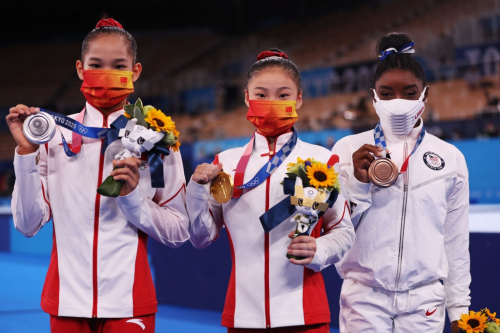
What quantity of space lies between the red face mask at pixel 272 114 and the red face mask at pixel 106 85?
539 mm

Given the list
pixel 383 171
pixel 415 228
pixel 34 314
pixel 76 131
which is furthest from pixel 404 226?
pixel 34 314

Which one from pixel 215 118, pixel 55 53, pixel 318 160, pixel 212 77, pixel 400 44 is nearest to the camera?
pixel 318 160

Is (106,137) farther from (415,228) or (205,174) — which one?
(415,228)

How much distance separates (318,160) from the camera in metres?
2.57

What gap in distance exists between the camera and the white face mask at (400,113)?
2.80 metres

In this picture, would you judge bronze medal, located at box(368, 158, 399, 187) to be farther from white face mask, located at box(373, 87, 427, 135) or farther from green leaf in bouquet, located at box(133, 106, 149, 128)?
green leaf in bouquet, located at box(133, 106, 149, 128)

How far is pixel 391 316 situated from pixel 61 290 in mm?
1452

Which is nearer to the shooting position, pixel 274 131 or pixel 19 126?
pixel 19 126

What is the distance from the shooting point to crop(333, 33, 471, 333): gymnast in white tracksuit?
9.09 ft

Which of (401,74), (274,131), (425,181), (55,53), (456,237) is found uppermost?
Answer: (55,53)

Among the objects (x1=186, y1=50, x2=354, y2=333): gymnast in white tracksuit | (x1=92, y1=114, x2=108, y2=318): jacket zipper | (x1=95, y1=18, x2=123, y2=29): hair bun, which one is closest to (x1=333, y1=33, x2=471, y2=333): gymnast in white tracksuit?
(x1=186, y1=50, x2=354, y2=333): gymnast in white tracksuit

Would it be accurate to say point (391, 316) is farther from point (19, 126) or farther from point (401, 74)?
point (19, 126)

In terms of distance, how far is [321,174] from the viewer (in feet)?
7.80

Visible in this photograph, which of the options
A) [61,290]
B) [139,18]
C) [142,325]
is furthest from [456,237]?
[139,18]
